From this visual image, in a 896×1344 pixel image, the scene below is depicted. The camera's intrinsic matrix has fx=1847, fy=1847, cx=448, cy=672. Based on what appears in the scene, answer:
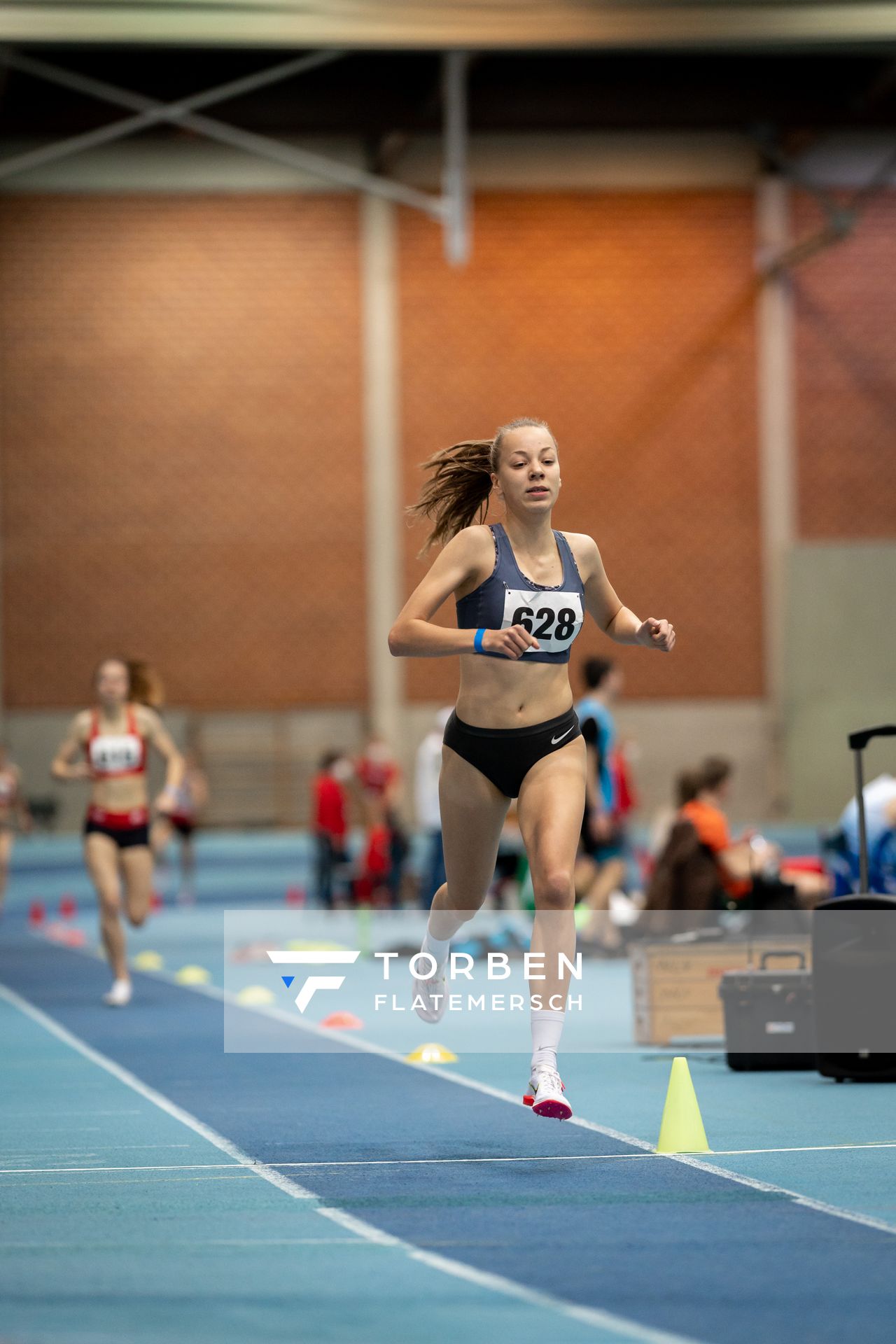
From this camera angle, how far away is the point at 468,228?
29.9 m

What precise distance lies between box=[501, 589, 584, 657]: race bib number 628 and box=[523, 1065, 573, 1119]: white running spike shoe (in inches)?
52.8

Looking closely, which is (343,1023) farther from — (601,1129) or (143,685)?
(601,1129)

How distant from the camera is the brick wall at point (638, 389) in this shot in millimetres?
29828

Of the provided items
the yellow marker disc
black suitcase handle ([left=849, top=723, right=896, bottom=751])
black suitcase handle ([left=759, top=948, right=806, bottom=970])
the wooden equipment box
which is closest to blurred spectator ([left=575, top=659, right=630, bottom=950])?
the yellow marker disc

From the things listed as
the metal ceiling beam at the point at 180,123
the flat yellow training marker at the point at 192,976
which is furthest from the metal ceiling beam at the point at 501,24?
the flat yellow training marker at the point at 192,976

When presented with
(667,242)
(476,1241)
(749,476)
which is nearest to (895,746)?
(749,476)

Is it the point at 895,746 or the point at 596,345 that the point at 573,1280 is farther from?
the point at 596,345

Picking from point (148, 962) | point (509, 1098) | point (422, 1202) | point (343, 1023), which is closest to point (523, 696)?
point (422, 1202)

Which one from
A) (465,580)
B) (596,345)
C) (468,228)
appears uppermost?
(468,228)

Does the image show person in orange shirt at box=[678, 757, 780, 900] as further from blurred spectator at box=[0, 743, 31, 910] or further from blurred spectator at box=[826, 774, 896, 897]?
blurred spectator at box=[0, 743, 31, 910]

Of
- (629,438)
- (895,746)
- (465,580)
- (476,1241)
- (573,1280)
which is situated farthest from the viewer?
(629,438)

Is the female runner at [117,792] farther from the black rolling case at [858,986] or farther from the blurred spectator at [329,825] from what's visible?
the blurred spectator at [329,825]

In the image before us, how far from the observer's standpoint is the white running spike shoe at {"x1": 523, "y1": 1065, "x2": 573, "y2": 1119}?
5566mm

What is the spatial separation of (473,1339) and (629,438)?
27006 millimetres
